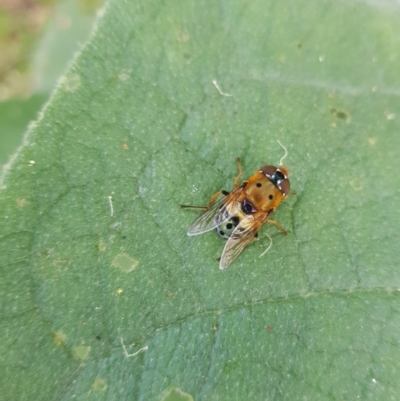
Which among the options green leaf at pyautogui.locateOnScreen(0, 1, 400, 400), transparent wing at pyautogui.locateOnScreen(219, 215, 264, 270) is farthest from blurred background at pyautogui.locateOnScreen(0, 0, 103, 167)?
transparent wing at pyautogui.locateOnScreen(219, 215, 264, 270)

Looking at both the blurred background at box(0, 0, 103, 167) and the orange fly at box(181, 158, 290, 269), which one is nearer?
the orange fly at box(181, 158, 290, 269)

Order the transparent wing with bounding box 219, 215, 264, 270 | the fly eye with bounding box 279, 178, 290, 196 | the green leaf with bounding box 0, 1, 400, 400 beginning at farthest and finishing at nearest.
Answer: the fly eye with bounding box 279, 178, 290, 196 < the transparent wing with bounding box 219, 215, 264, 270 < the green leaf with bounding box 0, 1, 400, 400

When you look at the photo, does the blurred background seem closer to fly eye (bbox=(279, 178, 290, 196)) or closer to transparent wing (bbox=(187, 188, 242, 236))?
transparent wing (bbox=(187, 188, 242, 236))

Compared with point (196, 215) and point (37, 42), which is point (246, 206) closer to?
point (196, 215)

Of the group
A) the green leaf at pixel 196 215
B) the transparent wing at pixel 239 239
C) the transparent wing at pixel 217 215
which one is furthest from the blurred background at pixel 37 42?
the transparent wing at pixel 239 239

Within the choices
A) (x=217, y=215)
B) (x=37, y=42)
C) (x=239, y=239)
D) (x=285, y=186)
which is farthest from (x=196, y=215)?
(x=37, y=42)

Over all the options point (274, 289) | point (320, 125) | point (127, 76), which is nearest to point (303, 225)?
point (274, 289)
